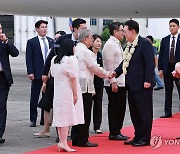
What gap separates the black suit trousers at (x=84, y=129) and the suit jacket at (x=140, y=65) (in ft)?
2.09

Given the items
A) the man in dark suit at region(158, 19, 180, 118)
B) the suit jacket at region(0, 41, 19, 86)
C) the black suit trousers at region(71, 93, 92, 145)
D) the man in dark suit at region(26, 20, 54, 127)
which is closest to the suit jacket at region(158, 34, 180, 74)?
the man in dark suit at region(158, 19, 180, 118)

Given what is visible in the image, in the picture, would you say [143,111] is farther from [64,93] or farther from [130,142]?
[64,93]

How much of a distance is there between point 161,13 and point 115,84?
32.2ft

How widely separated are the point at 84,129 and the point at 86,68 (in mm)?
851

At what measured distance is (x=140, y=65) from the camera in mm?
8148

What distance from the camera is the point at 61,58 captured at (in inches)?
306

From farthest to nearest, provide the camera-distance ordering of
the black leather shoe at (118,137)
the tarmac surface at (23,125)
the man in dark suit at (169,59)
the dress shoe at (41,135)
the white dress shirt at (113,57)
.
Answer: the man in dark suit at (169,59) < the dress shoe at (41,135) < the white dress shirt at (113,57) < the black leather shoe at (118,137) < the tarmac surface at (23,125)

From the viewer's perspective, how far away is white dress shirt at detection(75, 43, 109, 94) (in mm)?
8184

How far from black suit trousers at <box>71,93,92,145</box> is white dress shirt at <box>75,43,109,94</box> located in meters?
0.12

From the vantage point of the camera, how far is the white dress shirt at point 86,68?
8184 mm

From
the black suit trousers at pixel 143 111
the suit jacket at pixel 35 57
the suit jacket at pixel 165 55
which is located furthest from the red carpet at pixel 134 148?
the suit jacket at pixel 165 55

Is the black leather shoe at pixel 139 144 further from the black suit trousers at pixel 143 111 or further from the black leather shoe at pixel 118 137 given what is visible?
the black leather shoe at pixel 118 137

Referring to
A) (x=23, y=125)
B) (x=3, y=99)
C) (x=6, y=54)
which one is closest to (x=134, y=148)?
(x=3, y=99)

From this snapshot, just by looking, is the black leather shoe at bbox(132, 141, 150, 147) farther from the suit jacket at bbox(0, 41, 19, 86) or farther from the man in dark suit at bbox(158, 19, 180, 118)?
the man in dark suit at bbox(158, 19, 180, 118)
